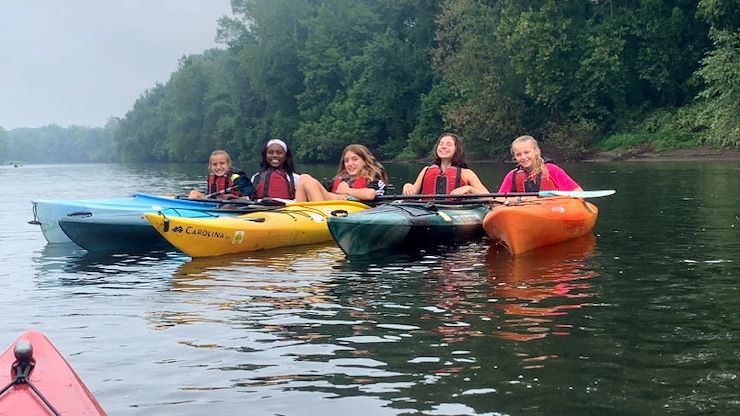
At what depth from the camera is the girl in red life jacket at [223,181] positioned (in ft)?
35.0

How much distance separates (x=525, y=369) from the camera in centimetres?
418

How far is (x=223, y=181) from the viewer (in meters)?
11.0

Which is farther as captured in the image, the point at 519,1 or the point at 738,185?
the point at 519,1

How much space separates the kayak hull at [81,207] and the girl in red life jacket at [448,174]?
107 inches

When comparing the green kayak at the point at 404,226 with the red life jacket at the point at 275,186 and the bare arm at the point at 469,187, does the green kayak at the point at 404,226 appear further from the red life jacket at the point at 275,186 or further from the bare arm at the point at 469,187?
the red life jacket at the point at 275,186

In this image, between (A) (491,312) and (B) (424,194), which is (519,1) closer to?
(B) (424,194)

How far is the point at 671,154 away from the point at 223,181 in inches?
943

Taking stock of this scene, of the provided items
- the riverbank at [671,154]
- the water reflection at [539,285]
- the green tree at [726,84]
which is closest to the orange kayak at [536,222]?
the water reflection at [539,285]

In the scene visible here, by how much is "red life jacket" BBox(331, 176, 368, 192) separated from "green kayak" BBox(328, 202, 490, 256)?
1067 mm

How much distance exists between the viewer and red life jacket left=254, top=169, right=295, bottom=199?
10.4 m

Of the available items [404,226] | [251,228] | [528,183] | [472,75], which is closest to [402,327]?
[404,226]

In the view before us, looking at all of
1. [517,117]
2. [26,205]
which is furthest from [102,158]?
[26,205]

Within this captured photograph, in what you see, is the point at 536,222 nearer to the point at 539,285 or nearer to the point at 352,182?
the point at 539,285

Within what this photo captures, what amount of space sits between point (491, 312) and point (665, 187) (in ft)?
40.3
